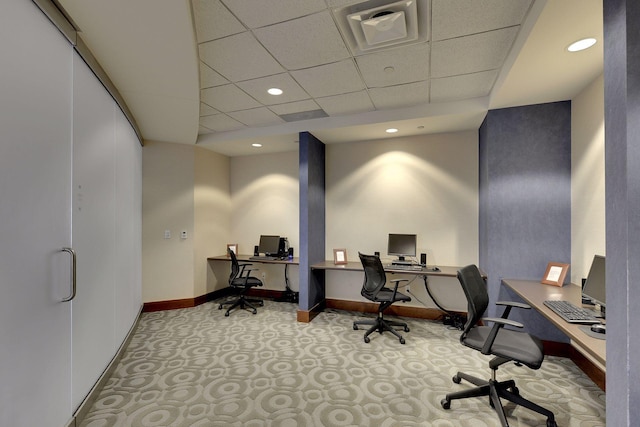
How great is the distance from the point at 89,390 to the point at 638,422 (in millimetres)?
3310

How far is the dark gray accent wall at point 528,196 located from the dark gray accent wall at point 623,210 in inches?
84.9

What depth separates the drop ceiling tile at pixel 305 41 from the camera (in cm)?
208

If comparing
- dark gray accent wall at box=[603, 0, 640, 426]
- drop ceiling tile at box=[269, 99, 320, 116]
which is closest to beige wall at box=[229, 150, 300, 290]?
drop ceiling tile at box=[269, 99, 320, 116]

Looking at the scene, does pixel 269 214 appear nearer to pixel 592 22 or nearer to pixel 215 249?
pixel 215 249

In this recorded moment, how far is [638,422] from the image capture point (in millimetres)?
1082

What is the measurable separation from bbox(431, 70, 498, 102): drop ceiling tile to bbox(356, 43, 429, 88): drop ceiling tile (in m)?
0.29

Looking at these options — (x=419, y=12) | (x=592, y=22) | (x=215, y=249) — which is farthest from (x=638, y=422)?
(x=215, y=249)

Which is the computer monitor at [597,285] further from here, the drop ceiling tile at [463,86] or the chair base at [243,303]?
the chair base at [243,303]

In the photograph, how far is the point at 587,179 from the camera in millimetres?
2713

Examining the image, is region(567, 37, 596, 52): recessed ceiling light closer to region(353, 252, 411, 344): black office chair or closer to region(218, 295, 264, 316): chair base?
region(353, 252, 411, 344): black office chair

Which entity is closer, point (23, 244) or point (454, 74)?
point (23, 244)

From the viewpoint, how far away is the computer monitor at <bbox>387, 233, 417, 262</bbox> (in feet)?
13.5

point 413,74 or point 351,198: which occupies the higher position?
point 413,74

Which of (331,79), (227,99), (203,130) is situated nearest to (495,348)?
(331,79)
